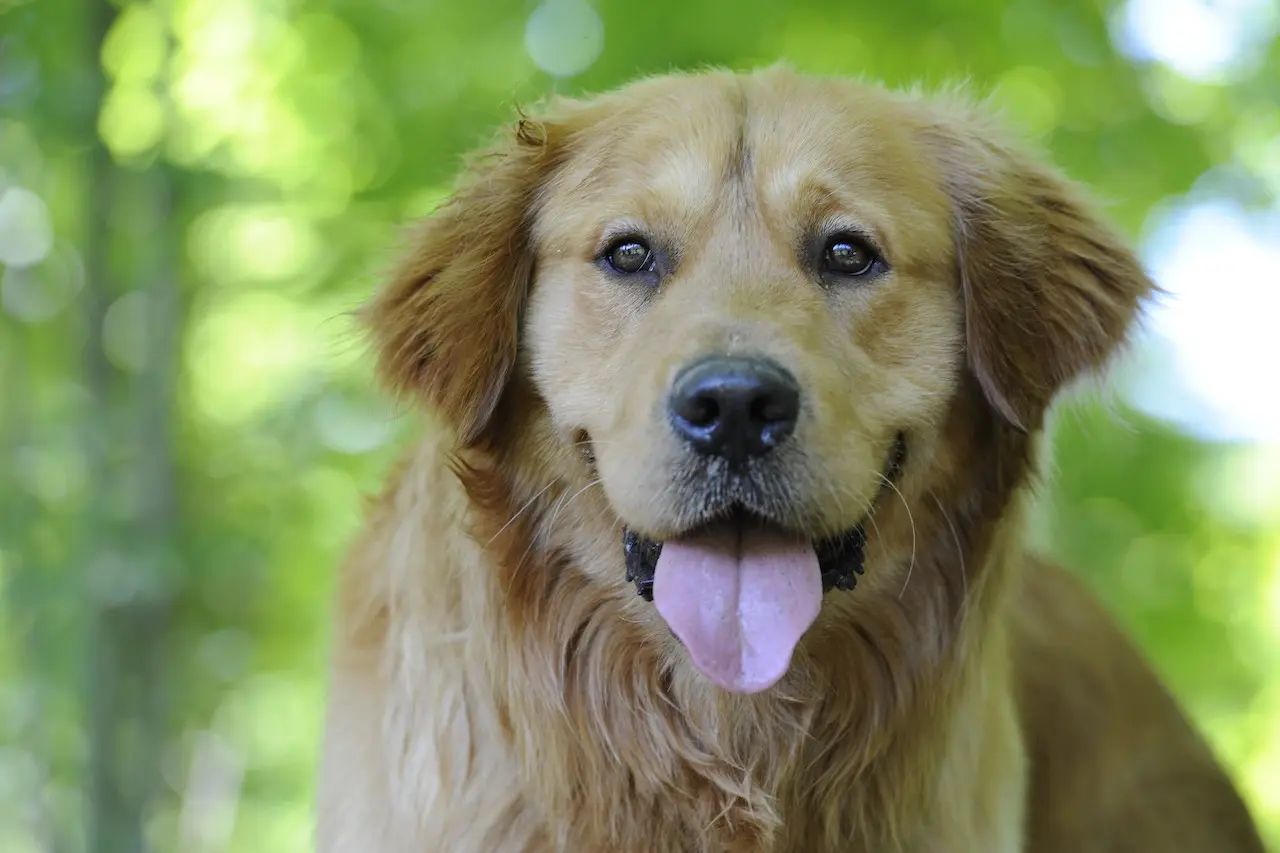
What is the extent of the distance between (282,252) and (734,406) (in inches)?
234

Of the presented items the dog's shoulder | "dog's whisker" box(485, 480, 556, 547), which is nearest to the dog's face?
"dog's whisker" box(485, 480, 556, 547)

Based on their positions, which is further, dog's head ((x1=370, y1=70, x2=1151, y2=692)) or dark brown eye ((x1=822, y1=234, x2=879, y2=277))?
dark brown eye ((x1=822, y1=234, x2=879, y2=277))

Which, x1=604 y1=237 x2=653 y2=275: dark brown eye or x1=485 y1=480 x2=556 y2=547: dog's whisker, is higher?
x1=604 y1=237 x2=653 y2=275: dark brown eye

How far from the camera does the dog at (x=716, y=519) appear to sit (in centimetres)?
283

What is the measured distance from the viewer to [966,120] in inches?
133

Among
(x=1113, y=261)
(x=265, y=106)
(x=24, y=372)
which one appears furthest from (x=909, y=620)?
(x=24, y=372)

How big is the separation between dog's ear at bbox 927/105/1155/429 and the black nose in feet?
2.36

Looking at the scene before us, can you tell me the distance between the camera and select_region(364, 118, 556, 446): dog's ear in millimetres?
2980

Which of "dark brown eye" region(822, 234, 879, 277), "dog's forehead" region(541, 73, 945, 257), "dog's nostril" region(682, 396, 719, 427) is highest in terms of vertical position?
"dog's forehead" region(541, 73, 945, 257)

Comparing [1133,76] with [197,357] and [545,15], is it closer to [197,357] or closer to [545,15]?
[545,15]

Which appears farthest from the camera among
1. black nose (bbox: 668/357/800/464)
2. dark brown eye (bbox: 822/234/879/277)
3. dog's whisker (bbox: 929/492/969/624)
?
dog's whisker (bbox: 929/492/969/624)

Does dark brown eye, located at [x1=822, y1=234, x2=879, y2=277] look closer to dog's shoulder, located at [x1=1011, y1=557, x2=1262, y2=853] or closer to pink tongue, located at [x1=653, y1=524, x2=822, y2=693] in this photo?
pink tongue, located at [x1=653, y1=524, x2=822, y2=693]

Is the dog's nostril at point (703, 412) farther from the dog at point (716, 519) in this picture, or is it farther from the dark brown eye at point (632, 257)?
the dark brown eye at point (632, 257)

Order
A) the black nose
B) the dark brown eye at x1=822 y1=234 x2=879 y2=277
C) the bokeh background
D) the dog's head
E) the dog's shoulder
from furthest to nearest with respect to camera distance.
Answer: the bokeh background, the dog's shoulder, the dark brown eye at x1=822 y1=234 x2=879 y2=277, the dog's head, the black nose
